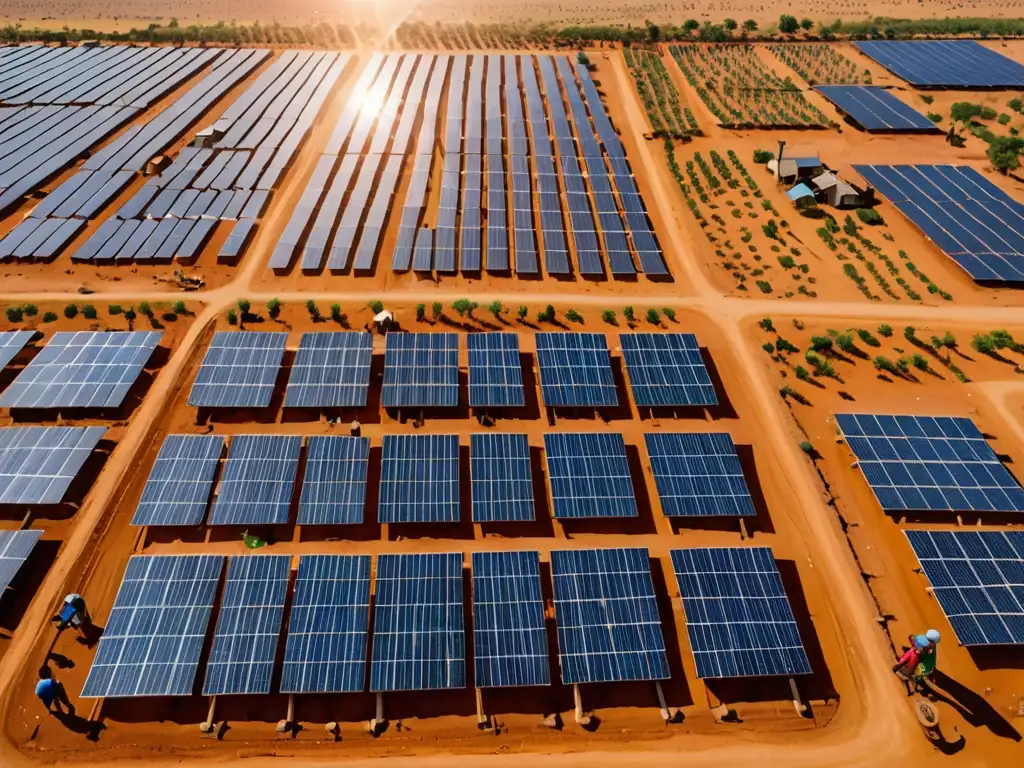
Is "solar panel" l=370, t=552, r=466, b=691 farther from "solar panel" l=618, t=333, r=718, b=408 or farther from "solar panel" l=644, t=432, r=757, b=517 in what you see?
"solar panel" l=618, t=333, r=718, b=408

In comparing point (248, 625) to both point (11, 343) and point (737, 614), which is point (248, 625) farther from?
point (11, 343)

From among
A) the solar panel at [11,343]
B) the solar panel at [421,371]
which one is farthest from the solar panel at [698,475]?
the solar panel at [11,343]

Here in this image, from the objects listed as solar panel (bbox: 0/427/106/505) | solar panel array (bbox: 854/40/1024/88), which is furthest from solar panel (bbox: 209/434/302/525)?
solar panel array (bbox: 854/40/1024/88)

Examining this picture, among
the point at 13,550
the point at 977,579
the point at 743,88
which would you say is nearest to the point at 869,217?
the point at 743,88

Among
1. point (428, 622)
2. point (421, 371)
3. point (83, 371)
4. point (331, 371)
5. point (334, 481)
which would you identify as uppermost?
point (83, 371)

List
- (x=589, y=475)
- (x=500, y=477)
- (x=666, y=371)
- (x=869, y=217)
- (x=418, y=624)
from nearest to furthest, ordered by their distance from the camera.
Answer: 1. (x=418, y=624)
2. (x=500, y=477)
3. (x=589, y=475)
4. (x=666, y=371)
5. (x=869, y=217)
